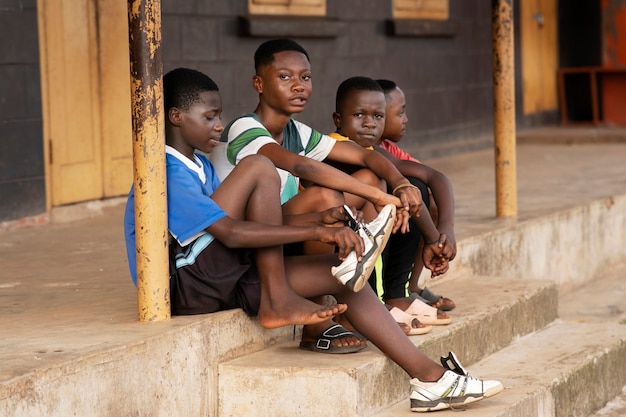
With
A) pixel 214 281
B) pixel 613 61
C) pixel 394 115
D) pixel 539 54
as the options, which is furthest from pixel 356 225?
pixel 613 61

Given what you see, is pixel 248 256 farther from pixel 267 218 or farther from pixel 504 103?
pixel 504 103

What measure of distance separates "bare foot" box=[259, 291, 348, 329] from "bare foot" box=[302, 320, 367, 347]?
127 millimetres

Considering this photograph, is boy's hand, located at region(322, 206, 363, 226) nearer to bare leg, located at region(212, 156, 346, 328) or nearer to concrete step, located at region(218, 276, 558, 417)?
bare leg, located at region(212, 156, 346, 328)

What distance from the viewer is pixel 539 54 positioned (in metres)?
12.3

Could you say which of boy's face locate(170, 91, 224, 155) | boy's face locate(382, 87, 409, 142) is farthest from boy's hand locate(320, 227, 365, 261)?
boy's face locate(382, 87, 409, 142)

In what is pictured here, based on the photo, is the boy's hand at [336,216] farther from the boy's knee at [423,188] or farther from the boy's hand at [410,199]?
the boy's knee at [423,188]

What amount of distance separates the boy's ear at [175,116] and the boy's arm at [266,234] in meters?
0.40

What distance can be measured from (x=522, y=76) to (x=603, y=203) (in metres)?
5.16

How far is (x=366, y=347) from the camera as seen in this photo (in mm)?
3713

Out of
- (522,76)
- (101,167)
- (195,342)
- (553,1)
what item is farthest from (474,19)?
(195,342)

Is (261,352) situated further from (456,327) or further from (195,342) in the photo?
(456,327)

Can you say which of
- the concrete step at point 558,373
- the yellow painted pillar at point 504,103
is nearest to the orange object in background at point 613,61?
the yellow painted pillar at point 504,103

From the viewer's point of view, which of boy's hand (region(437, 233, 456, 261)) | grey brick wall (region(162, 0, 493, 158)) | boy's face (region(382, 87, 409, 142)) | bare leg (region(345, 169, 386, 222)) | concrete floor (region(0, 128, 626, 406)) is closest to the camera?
concrete floor (region(0, 128, 626, 406))

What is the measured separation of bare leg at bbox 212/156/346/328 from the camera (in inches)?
138
